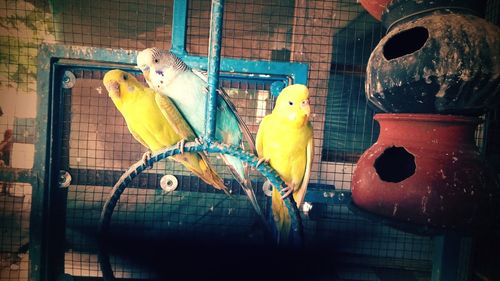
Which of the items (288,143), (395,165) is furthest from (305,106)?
(395,165)

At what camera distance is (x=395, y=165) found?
5.90 feet

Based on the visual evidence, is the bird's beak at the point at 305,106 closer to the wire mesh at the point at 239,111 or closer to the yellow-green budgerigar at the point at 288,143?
the yellow-green budgerigar at the point at 288,143

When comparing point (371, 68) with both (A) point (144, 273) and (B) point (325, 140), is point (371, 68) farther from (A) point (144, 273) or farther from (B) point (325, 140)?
(A) point (144, 273)

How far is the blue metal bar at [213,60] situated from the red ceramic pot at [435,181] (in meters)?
0.96

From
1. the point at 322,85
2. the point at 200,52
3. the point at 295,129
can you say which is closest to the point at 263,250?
the point at 295,129

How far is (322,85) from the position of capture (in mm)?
3127

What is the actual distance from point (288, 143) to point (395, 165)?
785mm

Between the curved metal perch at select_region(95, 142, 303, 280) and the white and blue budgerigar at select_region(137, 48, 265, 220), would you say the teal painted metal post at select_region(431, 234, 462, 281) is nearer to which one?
the white and blue budgerigar at select_region(137, 48, 265, 220)

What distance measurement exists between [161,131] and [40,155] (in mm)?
860

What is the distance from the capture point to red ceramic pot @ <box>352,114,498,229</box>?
1228 millimetres

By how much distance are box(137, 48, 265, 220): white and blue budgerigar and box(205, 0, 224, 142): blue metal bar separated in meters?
0.65

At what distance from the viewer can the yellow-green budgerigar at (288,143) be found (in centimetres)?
159

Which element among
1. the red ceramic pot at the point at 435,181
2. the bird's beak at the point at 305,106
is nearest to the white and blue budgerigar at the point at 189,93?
the bird's beak at the point at 305,106

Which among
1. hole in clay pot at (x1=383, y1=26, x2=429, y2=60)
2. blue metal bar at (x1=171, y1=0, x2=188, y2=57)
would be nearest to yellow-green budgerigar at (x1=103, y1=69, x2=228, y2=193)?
blue metal bar at (x1=171, y1=0, x2=188, y2=57)
